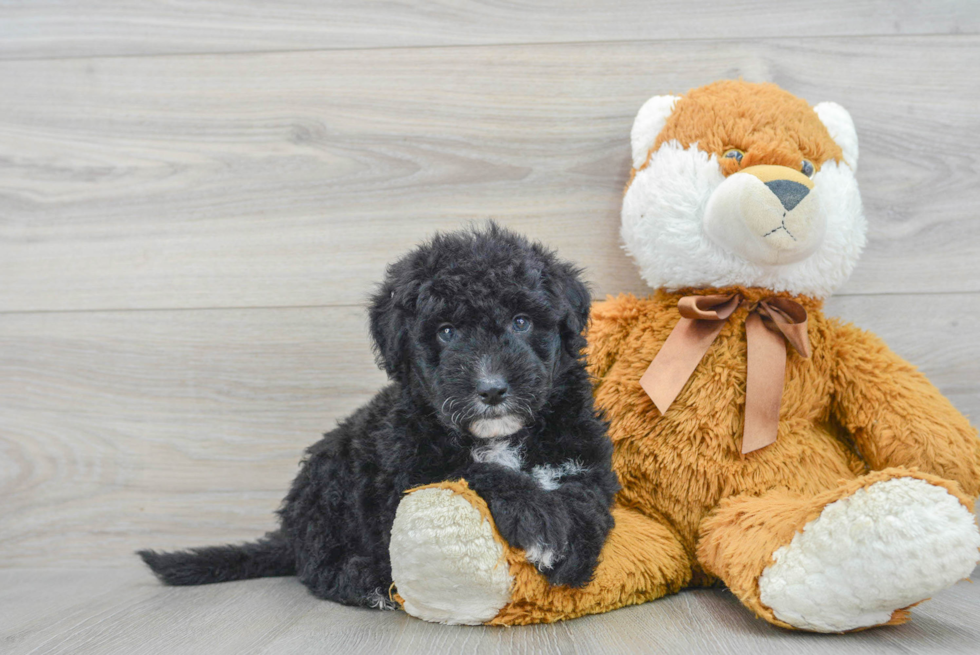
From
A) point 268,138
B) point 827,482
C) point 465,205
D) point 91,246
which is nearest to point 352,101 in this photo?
point 268,138

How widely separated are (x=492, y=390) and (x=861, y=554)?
57cm

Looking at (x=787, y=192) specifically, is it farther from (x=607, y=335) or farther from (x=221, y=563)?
(x=221, y=563)

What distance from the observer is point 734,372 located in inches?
55.0

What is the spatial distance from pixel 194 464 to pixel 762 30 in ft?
5.74

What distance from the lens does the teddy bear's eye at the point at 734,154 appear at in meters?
1.39

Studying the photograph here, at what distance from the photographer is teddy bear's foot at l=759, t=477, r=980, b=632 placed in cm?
101

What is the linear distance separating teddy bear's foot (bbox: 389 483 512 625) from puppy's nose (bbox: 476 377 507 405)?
0.14 meters

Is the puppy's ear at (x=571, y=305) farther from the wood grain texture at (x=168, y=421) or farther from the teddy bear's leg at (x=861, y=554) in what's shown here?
the wood grain texture at (x=168, y=421)

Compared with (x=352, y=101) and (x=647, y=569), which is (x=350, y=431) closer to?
(x=647, y=569)

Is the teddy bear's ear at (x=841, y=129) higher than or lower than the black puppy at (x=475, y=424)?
higher

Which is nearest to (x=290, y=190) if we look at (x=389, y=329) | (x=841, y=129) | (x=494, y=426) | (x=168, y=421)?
(x=168, y=421)

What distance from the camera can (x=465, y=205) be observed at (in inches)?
71.0

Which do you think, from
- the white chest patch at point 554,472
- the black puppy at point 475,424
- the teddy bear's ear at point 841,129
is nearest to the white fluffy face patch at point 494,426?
the black puppy at point 475,424

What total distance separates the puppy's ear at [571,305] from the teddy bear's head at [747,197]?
271 millimetres
